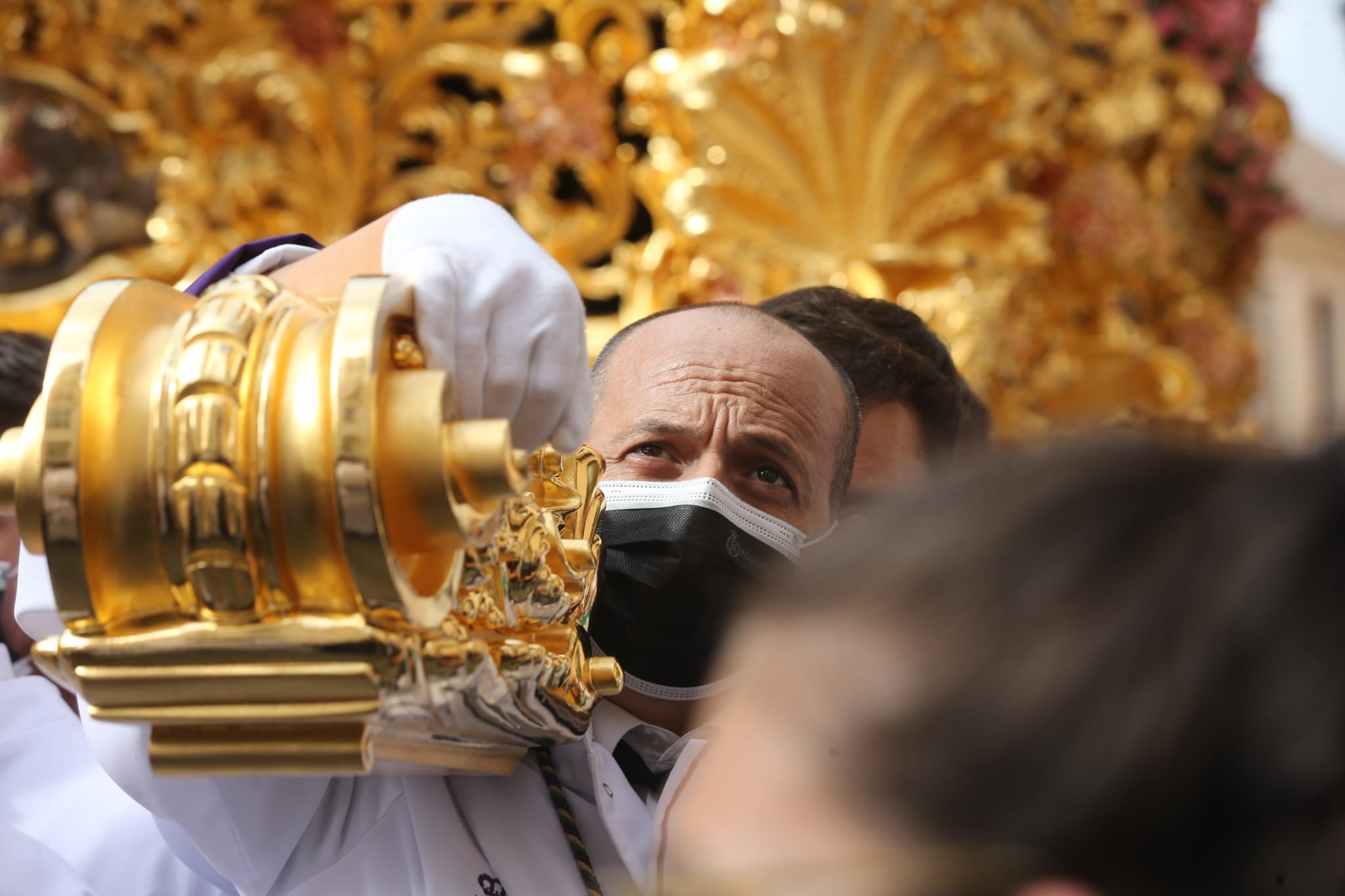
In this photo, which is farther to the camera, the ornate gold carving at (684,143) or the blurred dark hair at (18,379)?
the ornate gold carving at (684,143)

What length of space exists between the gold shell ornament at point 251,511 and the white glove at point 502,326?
0.02m

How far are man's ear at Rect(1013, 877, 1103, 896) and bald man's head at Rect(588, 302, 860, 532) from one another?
35.2 inches

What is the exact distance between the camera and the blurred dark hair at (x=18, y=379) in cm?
162

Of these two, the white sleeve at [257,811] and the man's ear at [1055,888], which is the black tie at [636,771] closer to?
the white sleeve at [257,811]

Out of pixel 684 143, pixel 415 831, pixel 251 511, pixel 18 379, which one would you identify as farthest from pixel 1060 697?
pixel 684 143

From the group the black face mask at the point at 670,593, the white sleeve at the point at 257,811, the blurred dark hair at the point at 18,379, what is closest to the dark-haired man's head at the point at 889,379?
the black face mask at the point at 670,593

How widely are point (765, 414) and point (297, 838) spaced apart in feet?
1.90

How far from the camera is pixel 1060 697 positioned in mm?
443

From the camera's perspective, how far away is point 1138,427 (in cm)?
65

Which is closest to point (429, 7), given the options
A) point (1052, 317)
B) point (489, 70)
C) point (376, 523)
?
point (489, 70)

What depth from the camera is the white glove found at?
0.74 meters

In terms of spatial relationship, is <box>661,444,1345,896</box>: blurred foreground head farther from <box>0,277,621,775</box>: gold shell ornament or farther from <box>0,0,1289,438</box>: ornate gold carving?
<box>0,0,1289,438</box>: ornate gold carving

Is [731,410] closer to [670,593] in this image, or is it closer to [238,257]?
[670,593]

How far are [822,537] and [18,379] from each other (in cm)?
95
